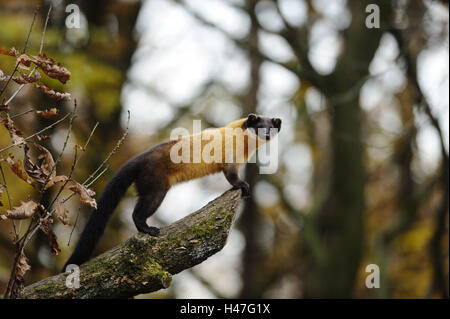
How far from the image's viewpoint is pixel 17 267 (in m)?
3.78

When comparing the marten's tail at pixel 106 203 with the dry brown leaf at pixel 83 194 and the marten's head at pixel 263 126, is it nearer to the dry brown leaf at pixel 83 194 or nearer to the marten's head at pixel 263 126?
the marten's head at pixel 263 126

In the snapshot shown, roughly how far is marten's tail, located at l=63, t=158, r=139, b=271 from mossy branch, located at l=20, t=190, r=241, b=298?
1.00m

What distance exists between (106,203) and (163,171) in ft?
2.71

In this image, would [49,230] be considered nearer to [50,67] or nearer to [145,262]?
[145,262]

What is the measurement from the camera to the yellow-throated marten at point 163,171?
5.91m

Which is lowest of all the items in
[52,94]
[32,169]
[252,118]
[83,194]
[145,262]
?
[145,262]

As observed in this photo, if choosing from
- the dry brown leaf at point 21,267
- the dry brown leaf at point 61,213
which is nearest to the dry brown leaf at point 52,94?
the dry brown leaf at point 61,213

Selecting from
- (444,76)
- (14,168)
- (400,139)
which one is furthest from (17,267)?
(400,139)

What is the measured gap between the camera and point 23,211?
12.0ft

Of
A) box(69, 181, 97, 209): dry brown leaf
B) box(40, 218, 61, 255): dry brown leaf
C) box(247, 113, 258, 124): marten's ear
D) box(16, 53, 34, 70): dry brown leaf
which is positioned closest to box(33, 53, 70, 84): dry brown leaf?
box(16, 53, 34, 70): dry brown leaf

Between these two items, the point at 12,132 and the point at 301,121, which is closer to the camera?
the point at 12,132

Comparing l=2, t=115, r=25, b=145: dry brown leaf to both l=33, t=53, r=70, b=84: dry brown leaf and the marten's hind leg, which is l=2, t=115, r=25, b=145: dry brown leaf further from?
the marten's hind leg

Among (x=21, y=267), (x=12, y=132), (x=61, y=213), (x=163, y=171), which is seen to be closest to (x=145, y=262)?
(x=61, y=213)

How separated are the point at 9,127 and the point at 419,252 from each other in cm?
1401
